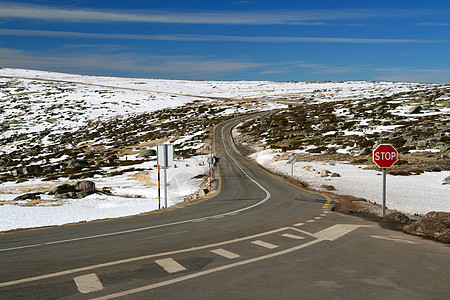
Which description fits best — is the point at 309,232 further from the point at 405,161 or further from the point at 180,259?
the point at 405,161

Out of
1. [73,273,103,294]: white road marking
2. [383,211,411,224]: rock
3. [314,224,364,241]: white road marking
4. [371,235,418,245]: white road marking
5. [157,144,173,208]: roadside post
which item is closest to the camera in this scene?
[73,273,103,294]: white road marking

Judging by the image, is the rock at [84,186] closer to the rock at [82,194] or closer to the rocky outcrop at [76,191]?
the rocky outcrop at [76,191]

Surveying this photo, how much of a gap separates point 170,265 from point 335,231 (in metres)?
5.59

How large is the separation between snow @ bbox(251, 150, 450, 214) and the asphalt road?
43.4 feet

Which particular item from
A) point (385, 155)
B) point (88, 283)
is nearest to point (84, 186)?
point (385, 155)

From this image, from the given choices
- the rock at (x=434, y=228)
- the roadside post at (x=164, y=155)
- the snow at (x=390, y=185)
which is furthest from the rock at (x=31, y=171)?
the rock at (x=434, y=228)

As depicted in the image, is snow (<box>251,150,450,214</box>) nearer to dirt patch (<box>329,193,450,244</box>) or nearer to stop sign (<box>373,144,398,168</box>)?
dirt patch (<box>329,193,450,244</box>)

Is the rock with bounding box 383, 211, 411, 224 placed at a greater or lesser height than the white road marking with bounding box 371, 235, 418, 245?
lesser

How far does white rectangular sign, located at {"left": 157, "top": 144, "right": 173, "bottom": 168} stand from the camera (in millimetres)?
17531

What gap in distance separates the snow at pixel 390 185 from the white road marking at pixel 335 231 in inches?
417

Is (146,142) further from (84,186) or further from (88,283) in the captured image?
(88,283)

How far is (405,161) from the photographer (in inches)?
1517

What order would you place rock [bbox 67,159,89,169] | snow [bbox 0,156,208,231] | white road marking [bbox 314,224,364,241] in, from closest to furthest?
white road marking [bbox 314,224,364,241] < snow [bbox 0,156,208,231] < rock [bbox 67,159,89,169]

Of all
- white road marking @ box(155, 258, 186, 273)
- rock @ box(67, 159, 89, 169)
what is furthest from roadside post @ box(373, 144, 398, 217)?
rock @ box(67, 159, 89, 169)
